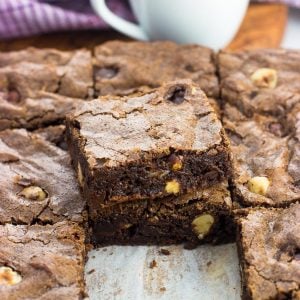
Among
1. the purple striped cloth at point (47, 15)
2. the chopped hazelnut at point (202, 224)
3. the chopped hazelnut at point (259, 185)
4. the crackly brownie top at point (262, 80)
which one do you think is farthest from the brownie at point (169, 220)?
the purple striped cloth at point (47, 15)

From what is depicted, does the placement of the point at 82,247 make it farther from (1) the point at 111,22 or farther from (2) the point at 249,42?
(2) the point at 249,42

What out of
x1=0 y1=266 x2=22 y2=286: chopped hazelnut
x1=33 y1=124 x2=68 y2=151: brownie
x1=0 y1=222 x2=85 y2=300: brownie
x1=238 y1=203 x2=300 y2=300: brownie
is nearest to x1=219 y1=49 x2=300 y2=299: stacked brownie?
x1=238 y1=203 x2=300 y2=300: brownie

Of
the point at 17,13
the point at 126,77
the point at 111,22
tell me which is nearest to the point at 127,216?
the point at 126,77

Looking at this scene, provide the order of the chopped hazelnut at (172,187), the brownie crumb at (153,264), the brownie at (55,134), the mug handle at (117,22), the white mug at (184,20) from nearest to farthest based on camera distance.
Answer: the chopped hazelnut at (172,187), the brownie crumb at (153,264), the brownie at (55,134), the white mug at (184,20), the mug handle at (117,22)

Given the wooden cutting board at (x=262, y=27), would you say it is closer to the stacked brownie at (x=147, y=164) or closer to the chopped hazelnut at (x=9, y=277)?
the stacked brownie at (x=147, y=164)

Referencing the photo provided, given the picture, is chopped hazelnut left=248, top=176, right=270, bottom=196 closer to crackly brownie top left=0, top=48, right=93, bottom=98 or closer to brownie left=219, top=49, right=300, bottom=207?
brownie left=219, top=49, right=300, bottom=207

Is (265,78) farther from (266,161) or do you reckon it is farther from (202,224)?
(202,224)
